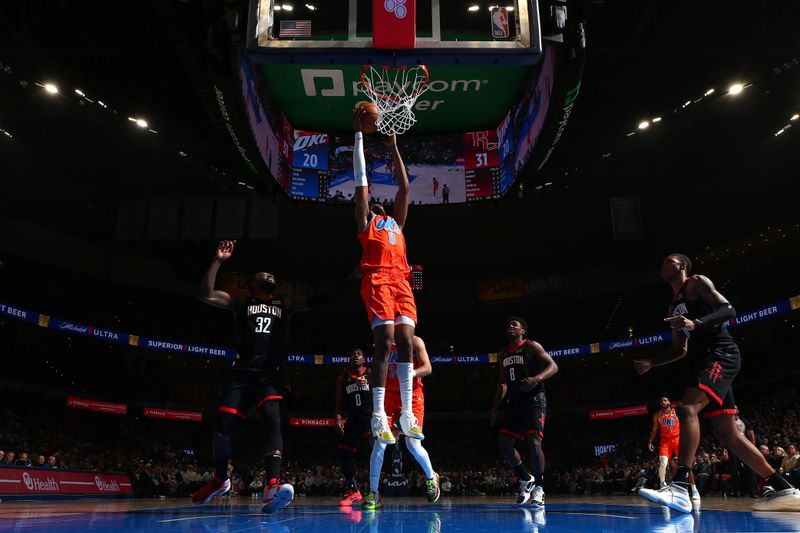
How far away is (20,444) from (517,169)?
16.4 meters

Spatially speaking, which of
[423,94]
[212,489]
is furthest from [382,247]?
A: [423,94]

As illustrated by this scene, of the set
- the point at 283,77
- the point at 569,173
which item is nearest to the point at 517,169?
the point at 283,77

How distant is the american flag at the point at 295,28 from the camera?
265 inches

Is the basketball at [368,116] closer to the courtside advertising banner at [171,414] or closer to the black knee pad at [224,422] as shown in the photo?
the black knee pad at [224,422]

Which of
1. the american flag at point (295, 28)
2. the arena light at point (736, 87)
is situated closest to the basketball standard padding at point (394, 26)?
the american flag at point (295, 28)

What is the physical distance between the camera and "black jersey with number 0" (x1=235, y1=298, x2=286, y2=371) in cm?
542

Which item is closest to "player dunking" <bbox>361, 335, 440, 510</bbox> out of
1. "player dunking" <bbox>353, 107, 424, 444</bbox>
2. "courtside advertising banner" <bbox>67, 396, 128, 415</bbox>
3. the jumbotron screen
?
"player dunking" <bbox>353, 107, 424, 444</bbox>

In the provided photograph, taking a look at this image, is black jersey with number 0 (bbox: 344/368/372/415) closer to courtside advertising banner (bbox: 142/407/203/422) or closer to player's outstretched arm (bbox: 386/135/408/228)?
player's outstretched arm (bbox: 386/135/408/228)

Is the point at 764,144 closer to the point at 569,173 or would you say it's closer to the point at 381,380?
the point at 569,173

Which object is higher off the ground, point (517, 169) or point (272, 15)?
point (517, 169)

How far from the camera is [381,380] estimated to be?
4.86 m

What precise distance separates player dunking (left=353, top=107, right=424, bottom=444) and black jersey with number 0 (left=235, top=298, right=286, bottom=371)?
105 centimetres

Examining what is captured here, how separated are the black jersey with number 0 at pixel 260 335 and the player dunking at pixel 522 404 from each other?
9.14 feet

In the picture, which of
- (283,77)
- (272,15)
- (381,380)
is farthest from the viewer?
(283,77)
